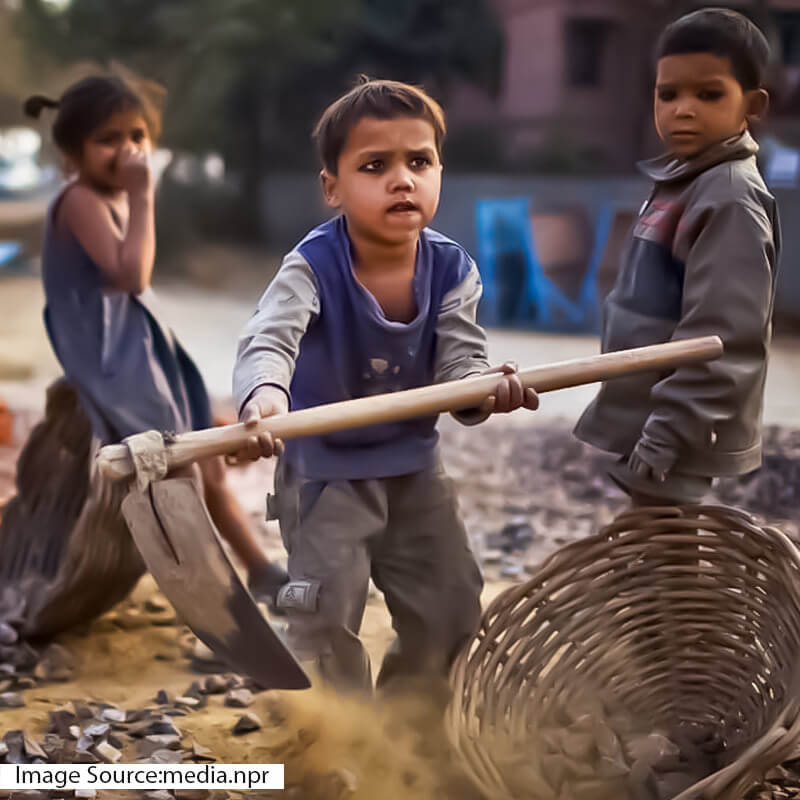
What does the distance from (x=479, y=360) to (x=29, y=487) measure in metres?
1.72

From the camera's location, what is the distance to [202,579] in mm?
1982

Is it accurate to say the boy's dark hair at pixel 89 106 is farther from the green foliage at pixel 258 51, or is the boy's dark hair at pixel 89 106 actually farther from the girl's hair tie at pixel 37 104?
the green foliage at pixel 258 51

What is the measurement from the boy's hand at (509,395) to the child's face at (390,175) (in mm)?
369

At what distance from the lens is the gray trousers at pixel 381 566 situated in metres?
2.24

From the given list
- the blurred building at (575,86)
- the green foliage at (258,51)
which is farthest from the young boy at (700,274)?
the green foliage at (258,51)

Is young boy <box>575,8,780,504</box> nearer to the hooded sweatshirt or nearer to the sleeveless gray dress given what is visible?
the hooded sweatshirt

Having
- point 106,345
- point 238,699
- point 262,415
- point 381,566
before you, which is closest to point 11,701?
point 238,699

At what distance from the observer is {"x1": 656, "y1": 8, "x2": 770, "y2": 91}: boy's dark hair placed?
2338 mm

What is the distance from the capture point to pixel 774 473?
15.9 feet

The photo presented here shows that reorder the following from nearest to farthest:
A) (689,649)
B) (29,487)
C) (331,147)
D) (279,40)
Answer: (331,147) < (689,649) < (29,487) < (279,40)

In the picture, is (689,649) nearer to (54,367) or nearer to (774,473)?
(774,473)

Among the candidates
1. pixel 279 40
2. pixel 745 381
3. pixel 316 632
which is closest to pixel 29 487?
pixel 316 632

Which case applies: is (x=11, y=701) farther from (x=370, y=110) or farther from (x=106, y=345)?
(x=370, y=110)

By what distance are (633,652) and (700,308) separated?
87 centimetres
